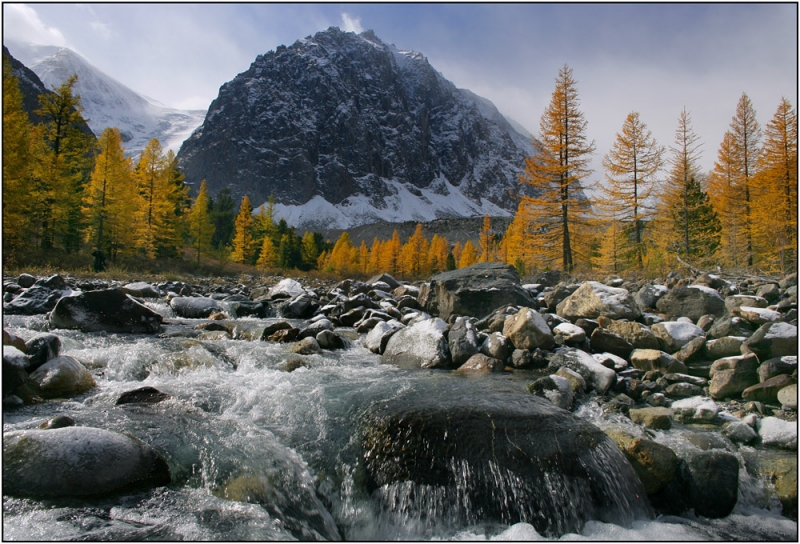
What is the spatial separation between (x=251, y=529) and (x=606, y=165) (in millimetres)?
25328

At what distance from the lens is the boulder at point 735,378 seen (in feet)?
16.0

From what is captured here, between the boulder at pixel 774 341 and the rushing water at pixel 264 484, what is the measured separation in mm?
2615

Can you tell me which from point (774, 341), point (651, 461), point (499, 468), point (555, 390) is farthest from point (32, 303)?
point (774, 341)

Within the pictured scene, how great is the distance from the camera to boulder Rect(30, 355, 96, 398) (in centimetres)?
446

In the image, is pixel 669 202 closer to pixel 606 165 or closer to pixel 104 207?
pixel 606 165

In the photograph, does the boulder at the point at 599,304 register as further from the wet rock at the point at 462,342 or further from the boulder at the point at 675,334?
the wet rock at the point at 462,342

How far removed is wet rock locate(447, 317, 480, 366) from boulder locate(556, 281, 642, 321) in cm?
259

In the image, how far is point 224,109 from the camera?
19650 centimetres

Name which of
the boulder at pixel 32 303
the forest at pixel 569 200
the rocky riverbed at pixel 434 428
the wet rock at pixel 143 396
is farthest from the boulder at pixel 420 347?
the forest at pixel 569 200

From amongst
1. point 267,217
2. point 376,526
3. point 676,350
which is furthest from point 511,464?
point 267,217

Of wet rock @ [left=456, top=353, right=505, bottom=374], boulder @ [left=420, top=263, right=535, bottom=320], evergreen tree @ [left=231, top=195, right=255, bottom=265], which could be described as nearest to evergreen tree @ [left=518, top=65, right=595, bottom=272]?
boulder @ [left=420, top=263, right=535, bottom=320]

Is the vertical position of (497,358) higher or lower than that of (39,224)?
lower

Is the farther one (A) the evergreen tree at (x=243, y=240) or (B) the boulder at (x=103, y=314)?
(A) the evergreen tree at (x=243, y=240)

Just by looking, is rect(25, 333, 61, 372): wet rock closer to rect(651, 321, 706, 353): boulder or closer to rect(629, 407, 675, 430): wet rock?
rect(629, 407, 675, 430): wet rock
